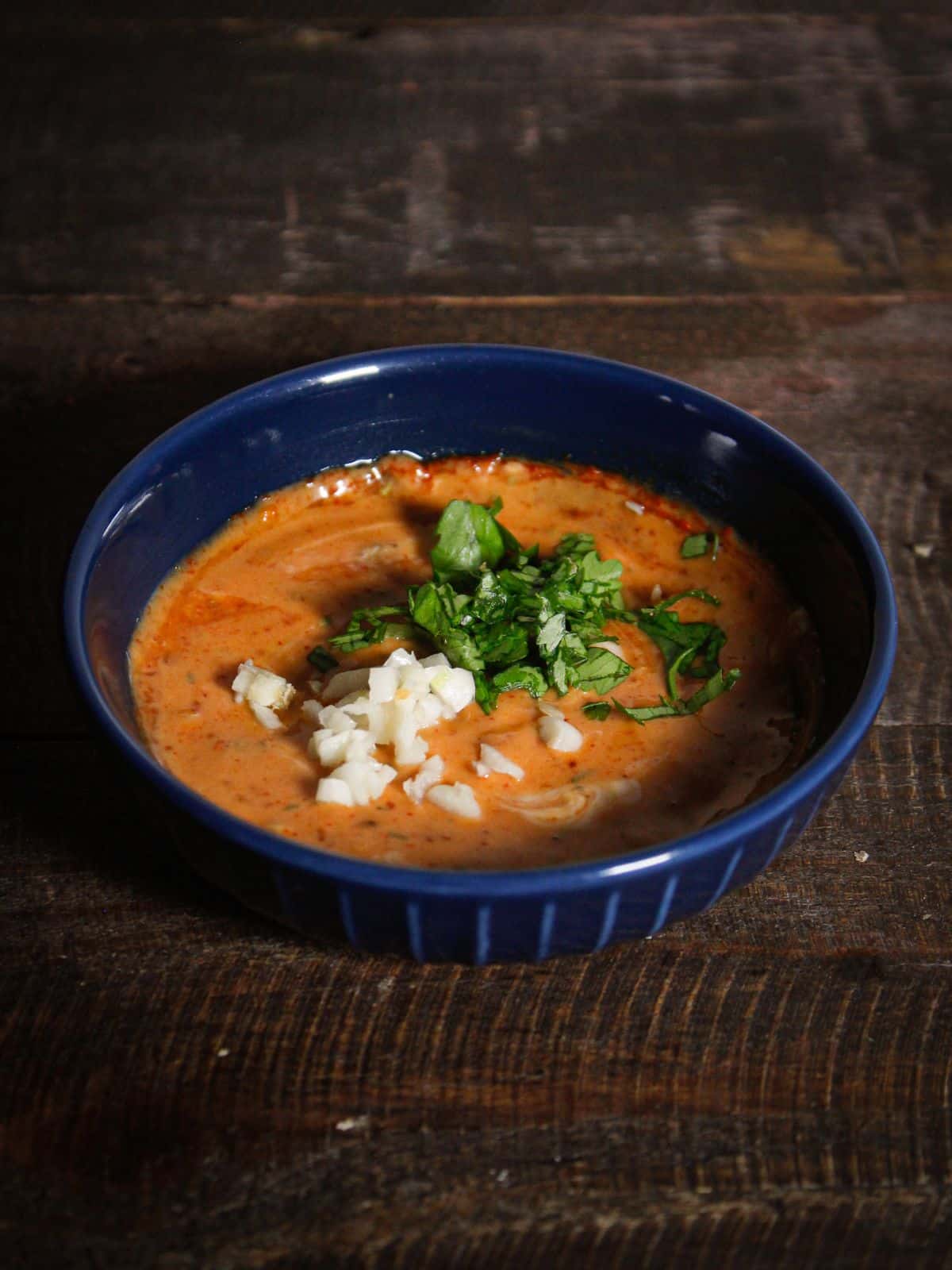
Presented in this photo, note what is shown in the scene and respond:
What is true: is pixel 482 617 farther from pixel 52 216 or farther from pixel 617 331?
pixel 52 216

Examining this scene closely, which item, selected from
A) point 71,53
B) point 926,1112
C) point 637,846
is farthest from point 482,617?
point 71,53

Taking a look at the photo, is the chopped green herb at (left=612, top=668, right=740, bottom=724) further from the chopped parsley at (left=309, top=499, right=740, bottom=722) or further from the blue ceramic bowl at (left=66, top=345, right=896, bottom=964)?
the blue ceramic bowl at (left=66, top=345, right=896, bottom=964)

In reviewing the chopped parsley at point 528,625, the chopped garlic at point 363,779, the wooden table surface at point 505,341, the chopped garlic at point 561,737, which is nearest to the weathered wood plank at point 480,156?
the wooden table surface at point 505,341

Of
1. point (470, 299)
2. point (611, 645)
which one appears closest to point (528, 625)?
point (611, 645)

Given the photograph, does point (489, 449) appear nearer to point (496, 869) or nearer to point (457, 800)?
point (457, 800)

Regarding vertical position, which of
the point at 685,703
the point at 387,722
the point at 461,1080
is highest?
the point at 387,722
